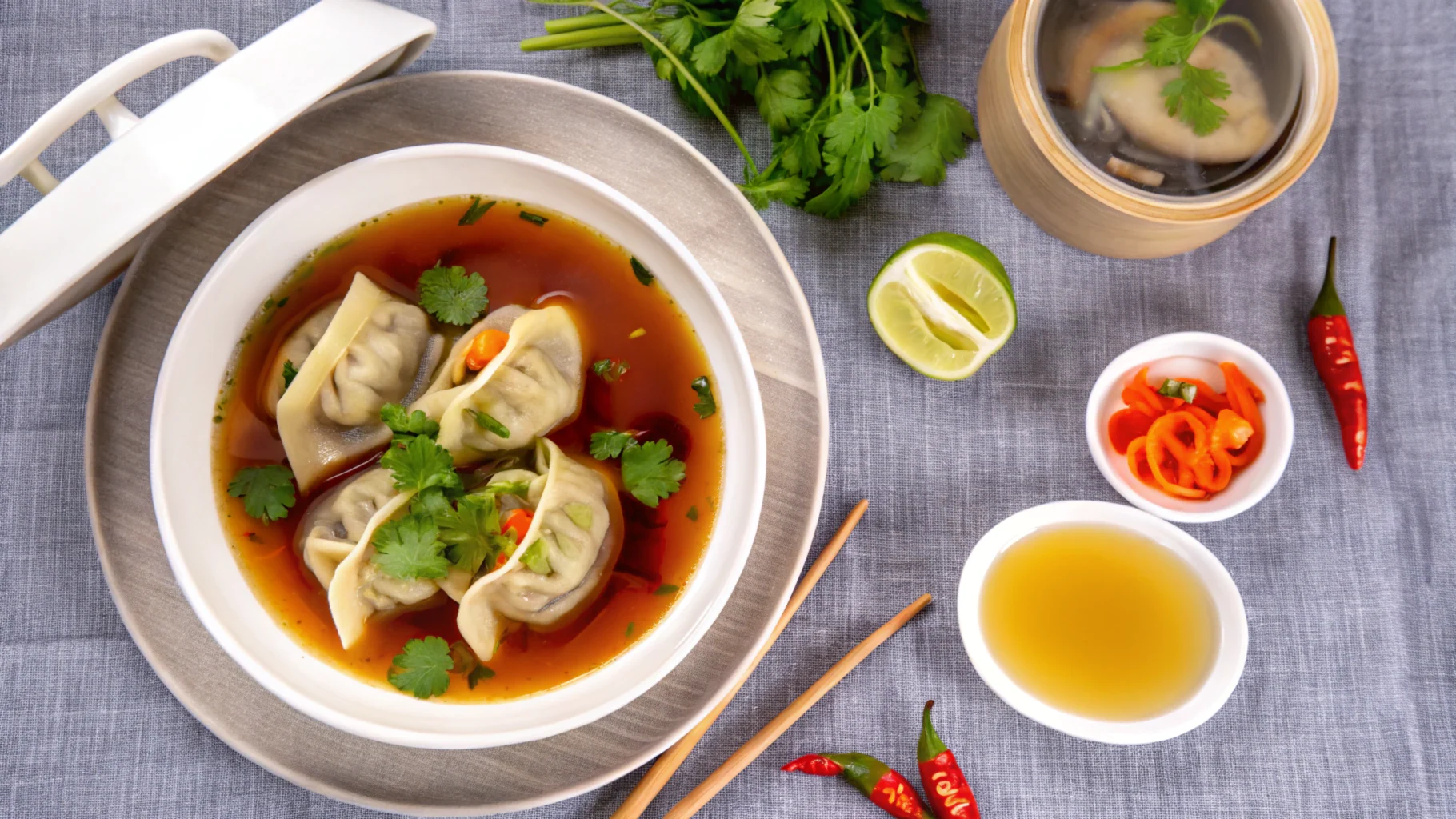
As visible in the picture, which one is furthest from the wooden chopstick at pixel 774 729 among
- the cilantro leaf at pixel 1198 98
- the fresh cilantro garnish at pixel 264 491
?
the cilantro leaf at pixel 1198 98

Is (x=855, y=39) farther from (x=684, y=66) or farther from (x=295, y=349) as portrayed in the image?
(x=295, y=349)

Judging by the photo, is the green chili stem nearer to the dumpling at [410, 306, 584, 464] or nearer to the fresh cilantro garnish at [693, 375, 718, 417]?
the dumpling at [410, 306, 584, 464]

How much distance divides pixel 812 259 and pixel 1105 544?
2.74 ft

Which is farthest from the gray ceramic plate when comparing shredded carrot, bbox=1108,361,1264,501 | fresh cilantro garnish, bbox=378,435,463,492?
shredded carrot, bbox=1108,361,1264,501

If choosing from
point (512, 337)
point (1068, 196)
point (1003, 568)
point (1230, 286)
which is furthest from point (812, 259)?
point (1230, 286)

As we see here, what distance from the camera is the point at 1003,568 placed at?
1.84 m

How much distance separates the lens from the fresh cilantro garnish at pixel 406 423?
5.07ft

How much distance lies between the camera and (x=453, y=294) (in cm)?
168

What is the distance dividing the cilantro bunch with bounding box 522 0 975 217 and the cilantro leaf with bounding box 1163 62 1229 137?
0.36 meters

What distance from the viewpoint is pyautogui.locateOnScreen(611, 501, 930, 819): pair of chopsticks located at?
1.72m

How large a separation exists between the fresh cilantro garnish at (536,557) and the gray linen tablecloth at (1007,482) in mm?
488

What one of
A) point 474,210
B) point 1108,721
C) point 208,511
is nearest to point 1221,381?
point 1108,721

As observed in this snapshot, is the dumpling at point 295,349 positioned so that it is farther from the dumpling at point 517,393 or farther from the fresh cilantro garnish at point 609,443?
the fresh cilantro garnish at point 609,443

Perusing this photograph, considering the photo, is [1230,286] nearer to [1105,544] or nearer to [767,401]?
[1105,544]
